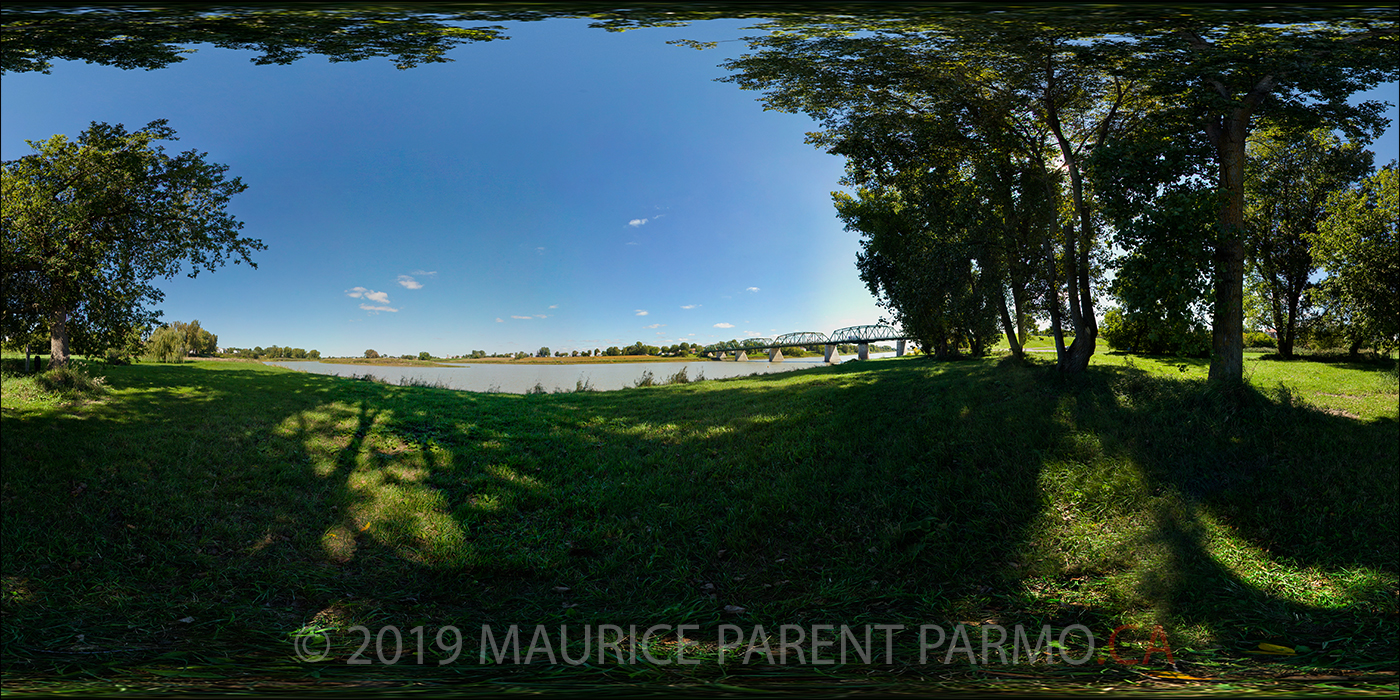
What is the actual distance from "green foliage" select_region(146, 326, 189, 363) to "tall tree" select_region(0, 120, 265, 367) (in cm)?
13

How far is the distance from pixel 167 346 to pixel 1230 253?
8.91m

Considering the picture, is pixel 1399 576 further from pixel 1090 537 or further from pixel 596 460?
pixel 596 460

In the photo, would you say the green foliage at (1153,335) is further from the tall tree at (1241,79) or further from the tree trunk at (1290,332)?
the tree trunk at (1290,332)

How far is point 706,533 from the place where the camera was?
10.2 ft

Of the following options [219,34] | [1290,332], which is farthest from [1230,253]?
[219,34]

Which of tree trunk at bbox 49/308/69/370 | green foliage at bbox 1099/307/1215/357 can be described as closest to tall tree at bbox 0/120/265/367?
tree trunk at bbox 49/308/69/370

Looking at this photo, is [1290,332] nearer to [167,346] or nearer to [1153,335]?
[1153,335]

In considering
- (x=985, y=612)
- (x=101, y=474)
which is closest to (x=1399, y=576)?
(x=985, y=612)

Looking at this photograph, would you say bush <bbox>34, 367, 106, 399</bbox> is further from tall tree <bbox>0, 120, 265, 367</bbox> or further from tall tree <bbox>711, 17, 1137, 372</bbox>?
tall tree <bbox>711, 17, 1137, 372</bbox>

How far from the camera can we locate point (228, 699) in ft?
4.72

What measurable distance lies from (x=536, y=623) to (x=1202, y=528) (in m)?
4.09

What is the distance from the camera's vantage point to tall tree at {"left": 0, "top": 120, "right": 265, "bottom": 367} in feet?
9.96

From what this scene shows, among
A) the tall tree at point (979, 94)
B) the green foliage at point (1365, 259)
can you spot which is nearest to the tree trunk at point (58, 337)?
the tall tree at point (979, 94)

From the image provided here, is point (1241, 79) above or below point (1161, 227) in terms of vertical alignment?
above
